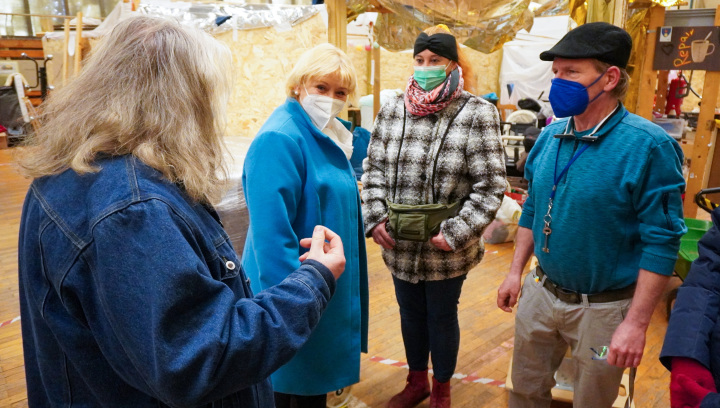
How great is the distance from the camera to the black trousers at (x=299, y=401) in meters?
1.94

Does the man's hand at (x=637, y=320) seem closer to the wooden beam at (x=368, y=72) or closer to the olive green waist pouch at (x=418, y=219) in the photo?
the olive green waist pouch at (x=418, y=219)

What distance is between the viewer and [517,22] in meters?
5.86

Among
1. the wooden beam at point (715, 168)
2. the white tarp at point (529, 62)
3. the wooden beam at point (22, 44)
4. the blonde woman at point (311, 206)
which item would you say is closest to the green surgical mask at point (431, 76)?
the blonde woman at point (311, 206)

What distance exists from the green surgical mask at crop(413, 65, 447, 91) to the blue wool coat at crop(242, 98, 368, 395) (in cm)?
58

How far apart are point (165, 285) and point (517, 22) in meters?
5.92

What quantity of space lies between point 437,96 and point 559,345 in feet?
3.65

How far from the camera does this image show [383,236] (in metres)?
2.26

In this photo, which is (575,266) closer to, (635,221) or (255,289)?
(635,221)

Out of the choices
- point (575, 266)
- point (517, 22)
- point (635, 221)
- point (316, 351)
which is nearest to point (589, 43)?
point (635, 221)

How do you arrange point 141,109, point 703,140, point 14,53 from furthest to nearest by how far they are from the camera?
1. point 14,53
2. point 703,140
3. point 141,109

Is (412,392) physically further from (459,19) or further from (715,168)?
(715,168)

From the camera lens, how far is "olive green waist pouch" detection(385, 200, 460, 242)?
2104 millimetres

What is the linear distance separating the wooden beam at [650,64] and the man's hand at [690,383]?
3.73m

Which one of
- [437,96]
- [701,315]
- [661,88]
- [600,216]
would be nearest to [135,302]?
[701,315]
